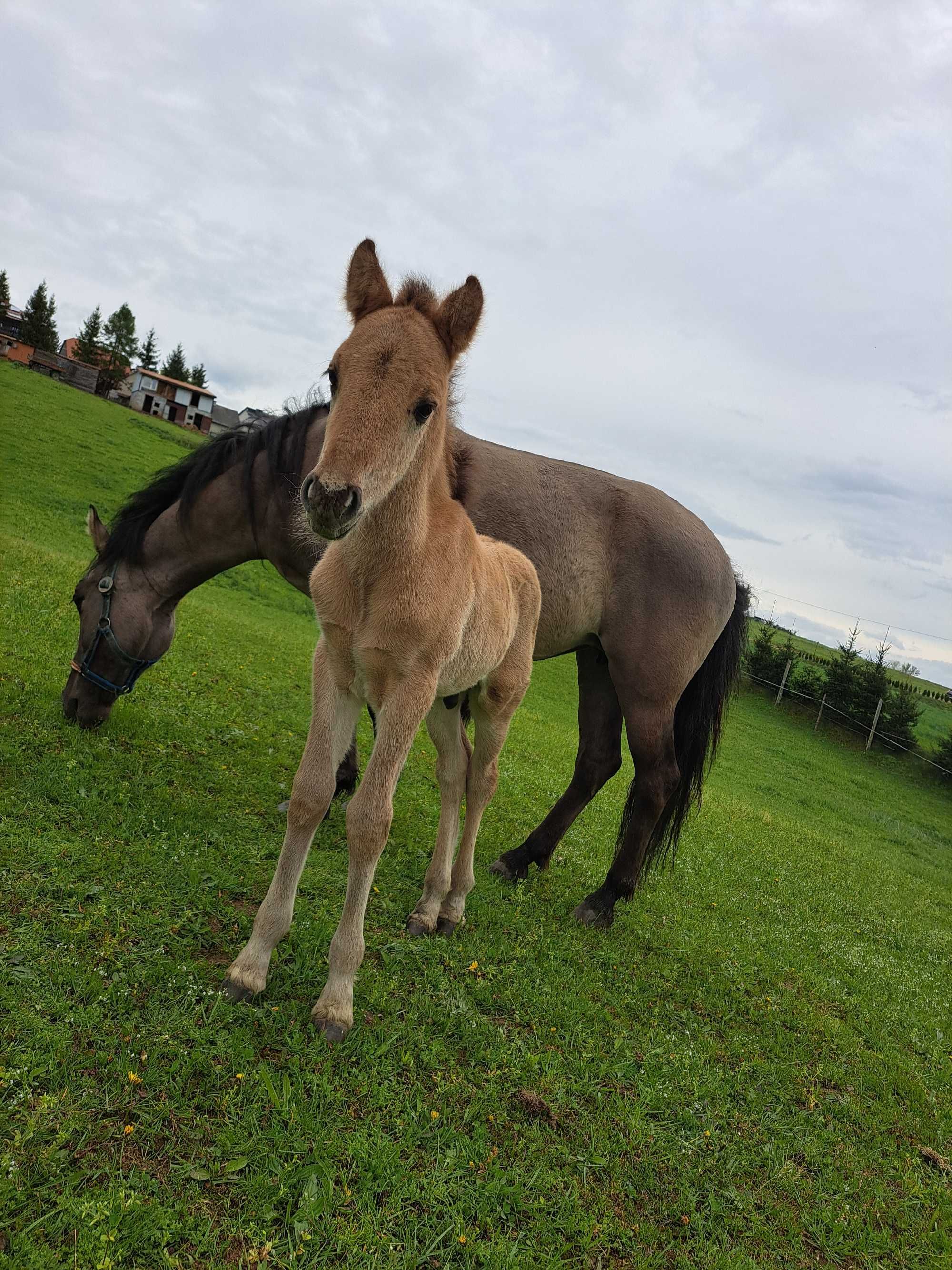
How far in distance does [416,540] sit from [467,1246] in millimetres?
2615

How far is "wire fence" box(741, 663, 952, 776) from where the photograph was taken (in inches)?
1066

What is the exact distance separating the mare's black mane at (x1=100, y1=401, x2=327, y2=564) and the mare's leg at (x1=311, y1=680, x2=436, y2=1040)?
9.61 ft

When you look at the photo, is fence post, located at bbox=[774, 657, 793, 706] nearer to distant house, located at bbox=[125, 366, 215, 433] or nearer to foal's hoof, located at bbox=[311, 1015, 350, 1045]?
foal's hoof, located at bbox=[311, 1015, 350, 1045]

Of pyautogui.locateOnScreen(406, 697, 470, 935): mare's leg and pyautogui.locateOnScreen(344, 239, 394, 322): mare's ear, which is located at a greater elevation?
pyautogui.locateOnScreen(344, 239, 394, 322): mare's ear

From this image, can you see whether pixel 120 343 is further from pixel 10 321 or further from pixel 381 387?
pixel 381 387

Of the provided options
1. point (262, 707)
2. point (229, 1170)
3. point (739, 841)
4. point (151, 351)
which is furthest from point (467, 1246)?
point (151, 351)

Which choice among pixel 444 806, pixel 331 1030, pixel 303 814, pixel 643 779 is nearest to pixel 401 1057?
pixel 331 1030

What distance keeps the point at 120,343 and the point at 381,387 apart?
76276 millimetres

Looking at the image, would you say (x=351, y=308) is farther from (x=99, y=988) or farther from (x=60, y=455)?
(x=60, y=455)

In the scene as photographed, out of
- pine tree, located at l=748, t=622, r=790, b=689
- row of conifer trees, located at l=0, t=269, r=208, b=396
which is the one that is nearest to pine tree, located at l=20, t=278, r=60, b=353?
row of conifer trees, located at l=0, t=269, r=208, b=396

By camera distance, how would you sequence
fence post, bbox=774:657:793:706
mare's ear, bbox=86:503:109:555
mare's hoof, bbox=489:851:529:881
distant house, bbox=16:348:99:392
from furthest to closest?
distant house, bbox=16:348:99:392 → fence post, bbox=774:657:793:706 → mare's ear, bbox=86:503:109:555 → mare's hoof, bbox=489:851:529:881

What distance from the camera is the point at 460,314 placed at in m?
3.04

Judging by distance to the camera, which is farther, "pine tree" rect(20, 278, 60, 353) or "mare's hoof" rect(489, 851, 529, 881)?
"pine tree" rect(20, 278, 60, 353)

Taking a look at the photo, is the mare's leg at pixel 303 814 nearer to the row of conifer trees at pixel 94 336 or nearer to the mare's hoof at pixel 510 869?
the mare's hoof at pixel 510 869
